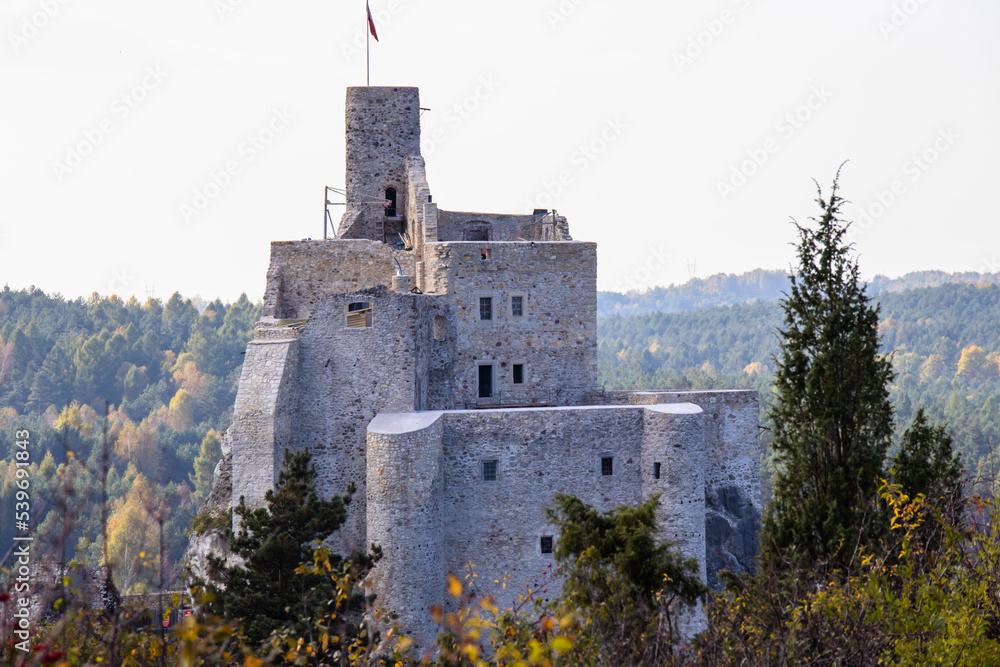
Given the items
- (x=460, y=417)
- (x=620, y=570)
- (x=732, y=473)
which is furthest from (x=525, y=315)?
(x=620, y=570)

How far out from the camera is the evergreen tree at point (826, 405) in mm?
24219

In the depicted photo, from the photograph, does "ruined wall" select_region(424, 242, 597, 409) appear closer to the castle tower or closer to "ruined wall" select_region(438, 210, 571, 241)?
"ruined wall" select_region(438, 210, 571, 241)

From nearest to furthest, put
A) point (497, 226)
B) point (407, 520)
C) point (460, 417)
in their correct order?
point (407, 520), point (460, 417), point (497, 226)

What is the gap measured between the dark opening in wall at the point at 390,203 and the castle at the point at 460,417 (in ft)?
9.03

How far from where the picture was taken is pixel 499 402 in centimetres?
3919

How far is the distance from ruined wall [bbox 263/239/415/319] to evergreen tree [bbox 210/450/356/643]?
10375 mm

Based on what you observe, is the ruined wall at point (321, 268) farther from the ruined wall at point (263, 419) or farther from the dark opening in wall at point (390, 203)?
the ruined wall at point (263, 419)

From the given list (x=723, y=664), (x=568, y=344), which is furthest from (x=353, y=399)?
(x=723, y=664)

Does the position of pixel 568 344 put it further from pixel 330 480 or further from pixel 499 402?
pixel 330 480

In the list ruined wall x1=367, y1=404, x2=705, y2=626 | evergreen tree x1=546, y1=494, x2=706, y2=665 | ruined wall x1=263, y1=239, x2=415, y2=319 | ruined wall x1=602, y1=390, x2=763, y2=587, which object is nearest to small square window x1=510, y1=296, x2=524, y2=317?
ruined wall x1=263, y1=239, x2=415, y2=319

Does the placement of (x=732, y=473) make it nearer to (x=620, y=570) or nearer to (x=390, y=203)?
(x=620, y=570)

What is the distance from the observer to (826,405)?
24.7 meters

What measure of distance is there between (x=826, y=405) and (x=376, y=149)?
26244 mm

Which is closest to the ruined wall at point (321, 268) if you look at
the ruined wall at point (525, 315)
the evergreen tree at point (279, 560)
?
the ruined wall at point (525, 315)
